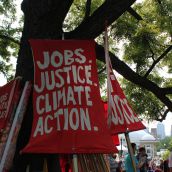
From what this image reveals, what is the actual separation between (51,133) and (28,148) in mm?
296

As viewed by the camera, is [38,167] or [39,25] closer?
[38,167]

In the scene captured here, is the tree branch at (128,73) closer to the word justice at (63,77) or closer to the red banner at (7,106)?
the word justice at (63,77)

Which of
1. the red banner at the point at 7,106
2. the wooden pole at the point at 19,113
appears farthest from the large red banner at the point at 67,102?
the red banner at the point at 7,106

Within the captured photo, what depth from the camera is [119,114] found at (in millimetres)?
5141

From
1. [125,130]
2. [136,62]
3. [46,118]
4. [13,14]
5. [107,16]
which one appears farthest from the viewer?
[13,14]

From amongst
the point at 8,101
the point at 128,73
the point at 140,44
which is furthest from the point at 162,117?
the point at 8,101

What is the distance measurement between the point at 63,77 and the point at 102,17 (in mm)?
1061

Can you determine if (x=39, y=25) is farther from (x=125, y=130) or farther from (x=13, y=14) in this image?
(x=13, y=14)

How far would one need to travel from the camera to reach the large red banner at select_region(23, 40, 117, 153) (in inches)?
177

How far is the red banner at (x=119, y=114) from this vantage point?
16.5 ft

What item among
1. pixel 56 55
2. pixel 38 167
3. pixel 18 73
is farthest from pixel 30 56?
pixel 38 167

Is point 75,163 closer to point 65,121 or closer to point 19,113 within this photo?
point 65,121

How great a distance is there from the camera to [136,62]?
10414 mm

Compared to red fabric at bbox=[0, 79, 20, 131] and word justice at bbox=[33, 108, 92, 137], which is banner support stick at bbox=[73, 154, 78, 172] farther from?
red fabric at bbox=[0, 79, 20, 131]
